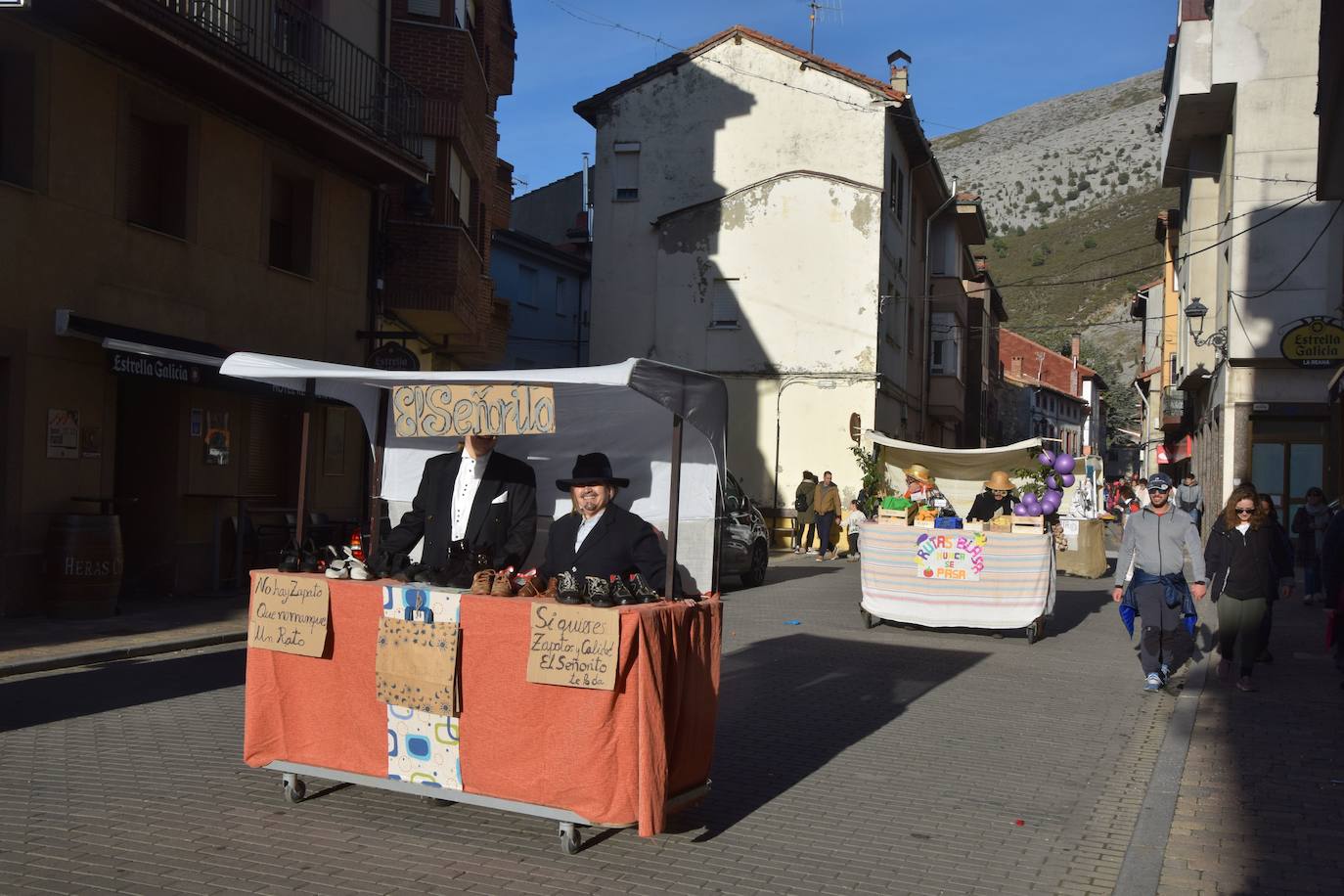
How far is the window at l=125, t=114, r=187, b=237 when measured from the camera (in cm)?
1559

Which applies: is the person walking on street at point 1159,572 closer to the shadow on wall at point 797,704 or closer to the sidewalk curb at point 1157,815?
the sidewalk curb at point 1157,815

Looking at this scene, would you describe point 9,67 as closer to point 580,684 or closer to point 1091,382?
point 580,684

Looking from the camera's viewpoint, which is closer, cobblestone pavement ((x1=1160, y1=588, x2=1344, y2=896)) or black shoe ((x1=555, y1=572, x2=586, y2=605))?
cobblestone pavement ((x1=1160, y1=588, x2=1344, y2=896))

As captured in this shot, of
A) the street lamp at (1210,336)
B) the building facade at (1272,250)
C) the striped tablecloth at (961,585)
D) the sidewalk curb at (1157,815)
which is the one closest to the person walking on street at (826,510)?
the building facade at (1272,250)

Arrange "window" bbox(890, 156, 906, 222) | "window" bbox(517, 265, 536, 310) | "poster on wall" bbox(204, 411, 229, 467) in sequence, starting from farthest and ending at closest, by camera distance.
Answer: "window" bbox(517, 265, 536, 310) < "window" bbox(890, 156, 906, 222) < "poster on wall" bbox(204, 411, 229, 467)

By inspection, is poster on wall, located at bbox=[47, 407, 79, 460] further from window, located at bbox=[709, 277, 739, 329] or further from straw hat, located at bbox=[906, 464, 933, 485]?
window, located at bbox=[709, 277, 739, 329]

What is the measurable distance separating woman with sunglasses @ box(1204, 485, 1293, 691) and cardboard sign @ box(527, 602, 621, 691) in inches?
295

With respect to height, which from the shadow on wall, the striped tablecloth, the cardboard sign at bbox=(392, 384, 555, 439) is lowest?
the shadow on wall

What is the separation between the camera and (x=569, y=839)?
571 centimetres

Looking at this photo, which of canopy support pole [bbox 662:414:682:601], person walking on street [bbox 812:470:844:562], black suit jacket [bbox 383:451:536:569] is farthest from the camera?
person walking on street [bbox 812:470:844:562]

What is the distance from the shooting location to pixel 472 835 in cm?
598

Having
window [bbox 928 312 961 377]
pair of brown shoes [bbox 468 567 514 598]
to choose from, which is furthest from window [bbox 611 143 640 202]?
pair of brown shoes [bbox 468 567 514 598]

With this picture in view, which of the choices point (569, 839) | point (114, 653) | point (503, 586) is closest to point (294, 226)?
point (114, 653)

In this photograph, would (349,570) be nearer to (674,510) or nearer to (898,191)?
(674,510)
